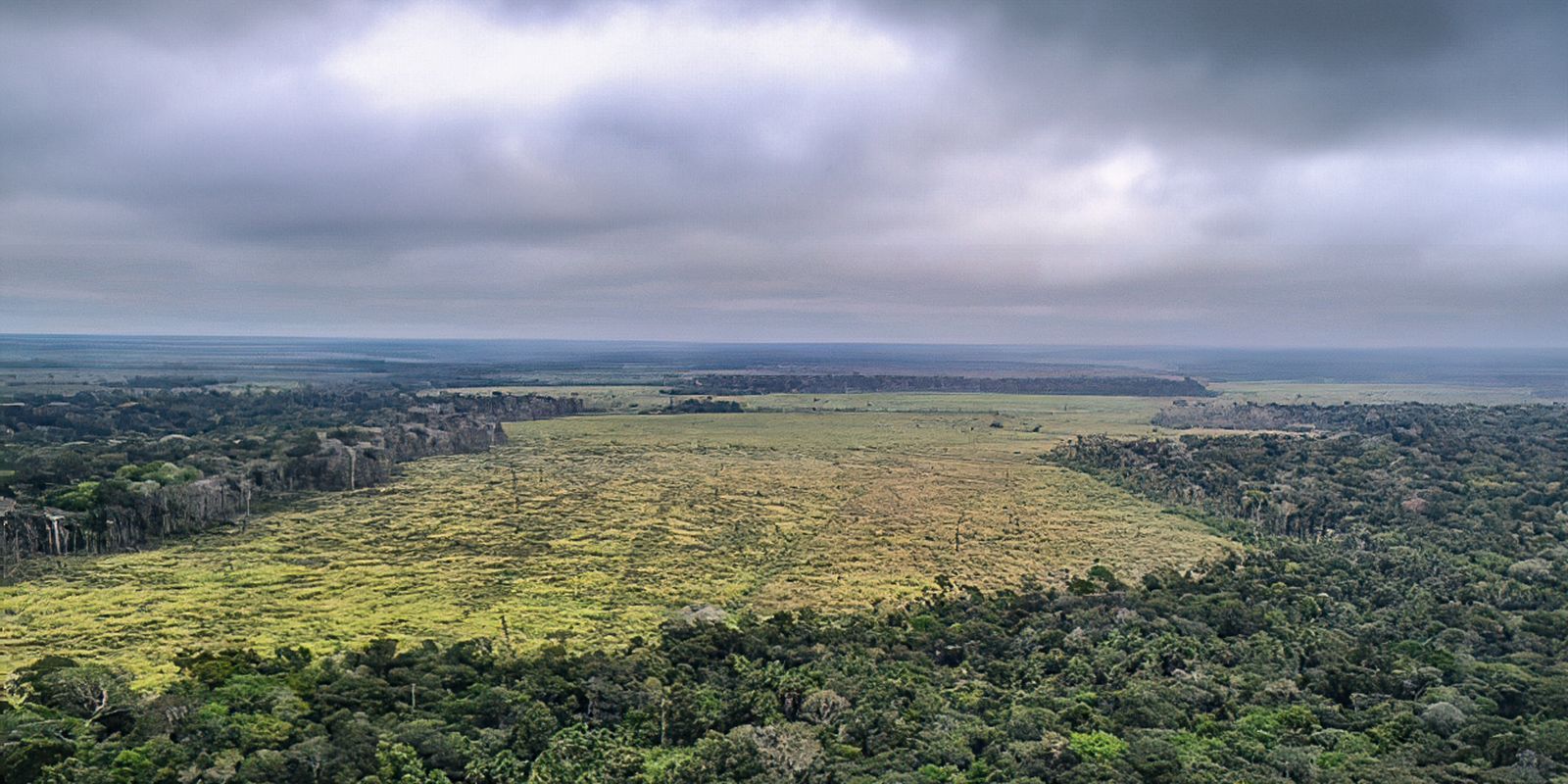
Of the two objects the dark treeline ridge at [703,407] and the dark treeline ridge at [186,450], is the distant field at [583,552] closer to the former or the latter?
the dark treeline ridge at [186,450]

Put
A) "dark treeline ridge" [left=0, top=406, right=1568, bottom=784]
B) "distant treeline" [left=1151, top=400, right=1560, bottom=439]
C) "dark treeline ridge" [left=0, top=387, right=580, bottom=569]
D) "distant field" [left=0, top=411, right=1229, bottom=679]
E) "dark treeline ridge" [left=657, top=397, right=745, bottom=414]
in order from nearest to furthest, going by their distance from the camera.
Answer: "dark treeline ridge" [left=0, top=406, right=1568, bottom=784] < "distant field" [left=0, top=411, right=1229, bottom=679] < "dark treeline ridge" [left=0, top=387, right=580, bottom=569] < "distant treeline" [left=1151, top=400, right=1560, bottom=439] < "dark treeline ridge" [left=657, top=397, right=745, bottom=414]

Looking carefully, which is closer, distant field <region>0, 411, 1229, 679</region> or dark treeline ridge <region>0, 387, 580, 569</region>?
distant field <region>0, 411, 1229, 679</region>

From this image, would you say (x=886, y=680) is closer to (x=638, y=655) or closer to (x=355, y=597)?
(x=638, y=655)

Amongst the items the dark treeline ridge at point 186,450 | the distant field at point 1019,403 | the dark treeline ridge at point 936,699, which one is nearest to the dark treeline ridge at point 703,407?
the distant field at point 1019,403

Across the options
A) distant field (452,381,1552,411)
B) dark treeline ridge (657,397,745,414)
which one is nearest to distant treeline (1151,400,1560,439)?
distant field (452,381,1552,411)

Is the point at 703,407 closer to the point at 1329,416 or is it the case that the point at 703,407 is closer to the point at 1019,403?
the point at 1019,403

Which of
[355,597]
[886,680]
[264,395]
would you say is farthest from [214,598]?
[264,395]

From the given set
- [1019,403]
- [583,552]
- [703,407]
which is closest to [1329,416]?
[1019,403]

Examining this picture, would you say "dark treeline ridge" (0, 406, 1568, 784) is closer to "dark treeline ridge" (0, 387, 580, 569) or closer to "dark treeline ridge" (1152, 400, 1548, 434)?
"dark treeline ridge" (0, 387, 580, 569)
